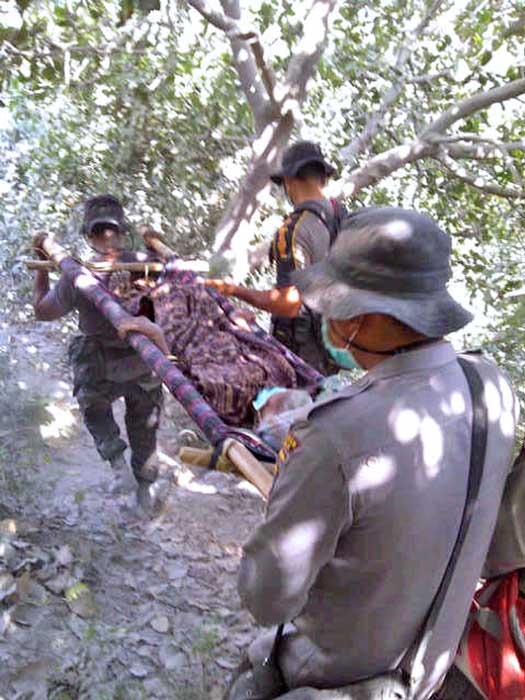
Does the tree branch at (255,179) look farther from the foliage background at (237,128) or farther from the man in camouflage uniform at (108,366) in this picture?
the man in camouflage uniform at (108,366)

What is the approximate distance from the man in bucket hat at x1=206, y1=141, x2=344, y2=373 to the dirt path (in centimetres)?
141

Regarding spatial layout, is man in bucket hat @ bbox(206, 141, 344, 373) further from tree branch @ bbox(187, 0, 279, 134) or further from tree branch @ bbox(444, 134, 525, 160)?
tree branch @ bbox(444, 134, 525, 160)

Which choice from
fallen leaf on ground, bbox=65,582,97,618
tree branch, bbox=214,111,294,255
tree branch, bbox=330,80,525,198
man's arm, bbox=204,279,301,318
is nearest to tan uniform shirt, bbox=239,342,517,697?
man's arm, bbox=204,279,301,318

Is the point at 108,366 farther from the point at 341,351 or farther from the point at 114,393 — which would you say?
the point at 341,351

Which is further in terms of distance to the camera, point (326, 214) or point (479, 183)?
point (479, 183)

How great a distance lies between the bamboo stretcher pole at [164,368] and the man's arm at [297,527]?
453 mm

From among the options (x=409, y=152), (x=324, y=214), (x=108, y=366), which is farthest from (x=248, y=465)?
(x=409, y=152)

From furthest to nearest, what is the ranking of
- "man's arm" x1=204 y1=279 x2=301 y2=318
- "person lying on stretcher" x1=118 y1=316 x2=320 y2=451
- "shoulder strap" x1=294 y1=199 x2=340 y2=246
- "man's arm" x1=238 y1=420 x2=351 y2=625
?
1. "shoulder strap" x1=294 y1=199 x2=340 y2=246
2. "man's arm" x1=204 y1=279 x2=301 y2=318
3. "person lying on stretcher" x1=118 y1=316 x2=320 y2=451
4. "man's arm" x1=238 y1=420 x2=351 y2=625

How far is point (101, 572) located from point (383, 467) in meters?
2.43

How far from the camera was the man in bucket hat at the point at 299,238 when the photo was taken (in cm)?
246

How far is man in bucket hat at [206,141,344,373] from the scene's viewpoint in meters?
2.46

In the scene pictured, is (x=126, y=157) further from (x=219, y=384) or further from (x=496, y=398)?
(x=496, y=398)

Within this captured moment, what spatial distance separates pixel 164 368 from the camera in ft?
7.63

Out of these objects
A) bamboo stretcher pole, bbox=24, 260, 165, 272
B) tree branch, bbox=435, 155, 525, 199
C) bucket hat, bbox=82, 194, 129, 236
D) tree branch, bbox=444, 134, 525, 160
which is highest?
tree branch, bbox=444, 134, 525, 160
